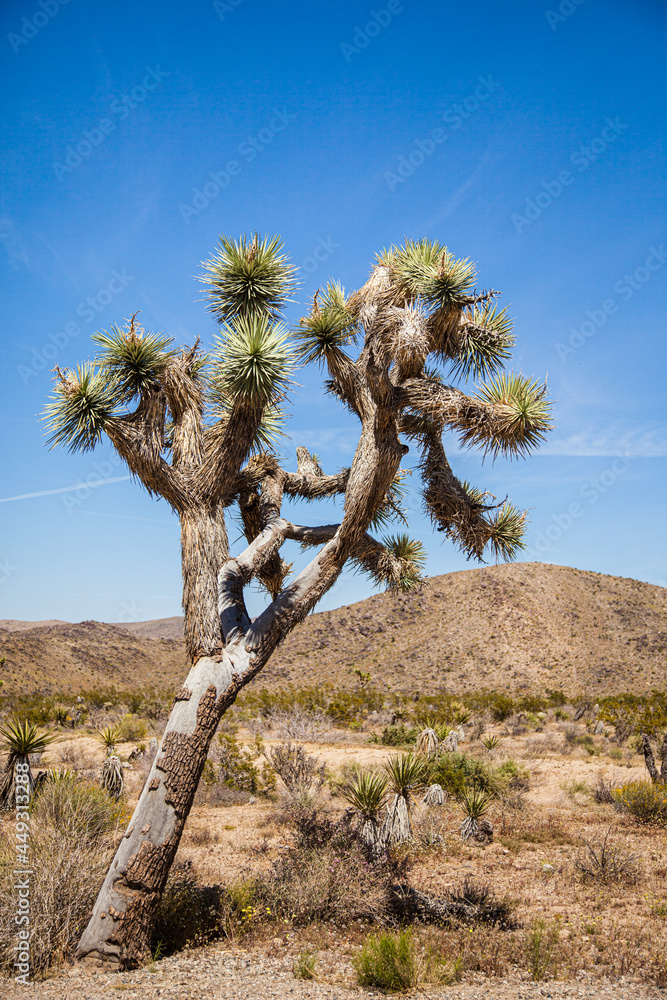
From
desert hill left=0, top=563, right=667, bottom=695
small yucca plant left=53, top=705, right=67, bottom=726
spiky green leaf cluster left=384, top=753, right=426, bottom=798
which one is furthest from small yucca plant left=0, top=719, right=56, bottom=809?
desert hill left=0, top=563, right=667, bottom=695

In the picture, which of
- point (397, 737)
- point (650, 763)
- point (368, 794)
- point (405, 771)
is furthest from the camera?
point (397, 737)

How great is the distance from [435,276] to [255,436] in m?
2.43

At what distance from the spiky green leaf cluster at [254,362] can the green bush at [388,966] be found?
447 centimetres

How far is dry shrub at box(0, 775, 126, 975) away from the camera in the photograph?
179 inches

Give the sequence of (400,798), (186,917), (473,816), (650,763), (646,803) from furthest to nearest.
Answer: (650,763)
(646,803)
(473,816)
(400,798)
(186,917)

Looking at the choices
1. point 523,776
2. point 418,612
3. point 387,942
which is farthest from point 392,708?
point 387,942

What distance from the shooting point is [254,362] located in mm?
5102

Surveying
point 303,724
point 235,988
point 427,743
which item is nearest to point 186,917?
point 235,988

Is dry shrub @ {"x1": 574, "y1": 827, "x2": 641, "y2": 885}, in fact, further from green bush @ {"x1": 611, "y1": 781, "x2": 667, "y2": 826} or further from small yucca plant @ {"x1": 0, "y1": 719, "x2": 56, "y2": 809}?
small yucca plant @ {"x1": 0, "y1": 719, "x2": 56, "y2": 809}

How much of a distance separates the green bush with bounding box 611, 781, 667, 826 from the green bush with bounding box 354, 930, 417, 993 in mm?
6921

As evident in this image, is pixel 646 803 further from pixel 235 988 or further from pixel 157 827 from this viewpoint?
pixel 157 827

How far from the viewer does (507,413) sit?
19.1ft

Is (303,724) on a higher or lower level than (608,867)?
higher

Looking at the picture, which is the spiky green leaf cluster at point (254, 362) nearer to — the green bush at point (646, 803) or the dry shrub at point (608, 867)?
the dry shrub at point (608, 867)
